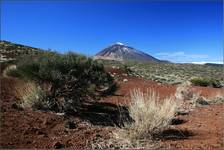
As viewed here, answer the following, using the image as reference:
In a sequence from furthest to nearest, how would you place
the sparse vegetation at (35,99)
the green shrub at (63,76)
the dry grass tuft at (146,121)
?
the green shrub at (63,76)
the sparse vegetation at (35,99)
the dry grass tuft at (146,121)

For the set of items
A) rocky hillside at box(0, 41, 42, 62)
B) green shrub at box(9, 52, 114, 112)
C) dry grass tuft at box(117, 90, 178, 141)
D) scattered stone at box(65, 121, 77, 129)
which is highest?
rocky hillside at box(0, 41, 42, 62)

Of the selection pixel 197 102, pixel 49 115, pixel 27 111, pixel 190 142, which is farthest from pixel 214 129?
pixel 197 102

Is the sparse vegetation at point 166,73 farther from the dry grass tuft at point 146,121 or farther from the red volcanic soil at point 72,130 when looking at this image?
the dry grass tuft at point 146,121

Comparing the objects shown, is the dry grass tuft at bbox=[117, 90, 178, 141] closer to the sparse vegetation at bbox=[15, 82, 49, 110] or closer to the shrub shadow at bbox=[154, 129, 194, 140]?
the shrub shadow at bbox=[154, 129, 194, 140]

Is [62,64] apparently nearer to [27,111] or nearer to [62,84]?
[62,84]

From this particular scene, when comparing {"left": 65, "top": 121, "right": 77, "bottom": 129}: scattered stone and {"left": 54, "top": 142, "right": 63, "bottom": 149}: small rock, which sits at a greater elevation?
{"left": 65, "top": 121, "right": 77, "bottom": 129}: scattered stone

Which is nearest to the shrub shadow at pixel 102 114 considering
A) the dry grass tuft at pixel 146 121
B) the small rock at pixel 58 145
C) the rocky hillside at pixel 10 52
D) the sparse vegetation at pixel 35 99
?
the sparse vegetation at pixel 35 99

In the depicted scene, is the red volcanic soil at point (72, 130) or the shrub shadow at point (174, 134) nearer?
the red volcanic soil at point (72, 130)

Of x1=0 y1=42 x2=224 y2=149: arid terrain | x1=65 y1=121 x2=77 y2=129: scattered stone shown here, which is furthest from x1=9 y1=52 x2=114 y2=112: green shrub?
x1=65 y1=121 x2=77 y2=129: scattered stone

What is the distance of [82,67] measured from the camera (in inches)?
434

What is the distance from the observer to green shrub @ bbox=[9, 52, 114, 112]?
407 inches

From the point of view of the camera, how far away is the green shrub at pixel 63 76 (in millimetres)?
10328

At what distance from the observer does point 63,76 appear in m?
10.5

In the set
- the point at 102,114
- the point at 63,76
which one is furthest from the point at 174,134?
the point at 63,76
